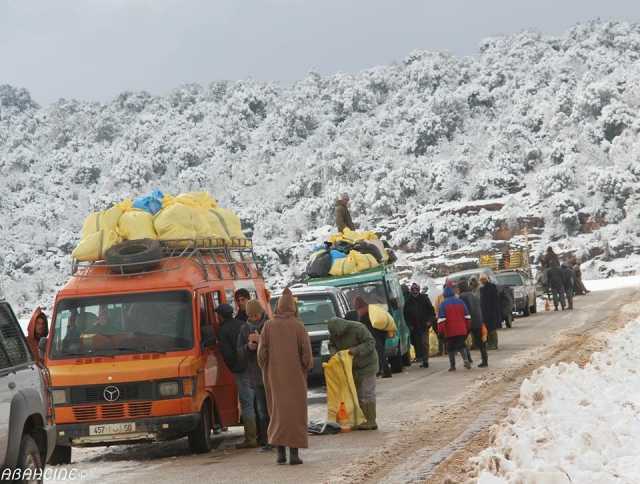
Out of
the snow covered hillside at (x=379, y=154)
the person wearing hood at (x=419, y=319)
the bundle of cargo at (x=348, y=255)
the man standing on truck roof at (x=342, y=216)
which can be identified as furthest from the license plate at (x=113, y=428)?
the snow covered hillside at (x=379, y=154)

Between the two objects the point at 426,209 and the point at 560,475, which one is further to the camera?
Result: the point at 426,209

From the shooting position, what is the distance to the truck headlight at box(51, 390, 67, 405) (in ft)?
43.3

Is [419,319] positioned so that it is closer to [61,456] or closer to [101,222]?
[101,222]

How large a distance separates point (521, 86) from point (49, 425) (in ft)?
388

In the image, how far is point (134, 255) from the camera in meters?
14.2

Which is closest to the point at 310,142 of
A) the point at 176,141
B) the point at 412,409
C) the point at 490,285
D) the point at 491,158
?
the point at 176,141

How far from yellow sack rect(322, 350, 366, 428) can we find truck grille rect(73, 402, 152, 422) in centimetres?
259

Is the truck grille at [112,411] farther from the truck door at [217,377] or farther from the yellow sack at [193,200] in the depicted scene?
the yellow sack at [193,200]

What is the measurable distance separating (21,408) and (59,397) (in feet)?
13.4

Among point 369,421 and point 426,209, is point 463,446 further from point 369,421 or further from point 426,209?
point 426,209

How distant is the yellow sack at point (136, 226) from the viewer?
15.1m

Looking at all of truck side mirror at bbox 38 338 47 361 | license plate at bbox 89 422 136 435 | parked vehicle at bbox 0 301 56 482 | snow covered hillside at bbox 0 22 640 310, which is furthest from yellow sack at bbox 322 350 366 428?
snow covered hillside at bbox 0 22 640 310

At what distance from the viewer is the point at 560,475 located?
28.0ft

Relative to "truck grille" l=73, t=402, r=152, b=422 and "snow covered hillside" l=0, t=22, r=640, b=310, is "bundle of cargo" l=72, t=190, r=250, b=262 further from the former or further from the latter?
"snow covered hillside" l=0, t=22, r=640, b=310
